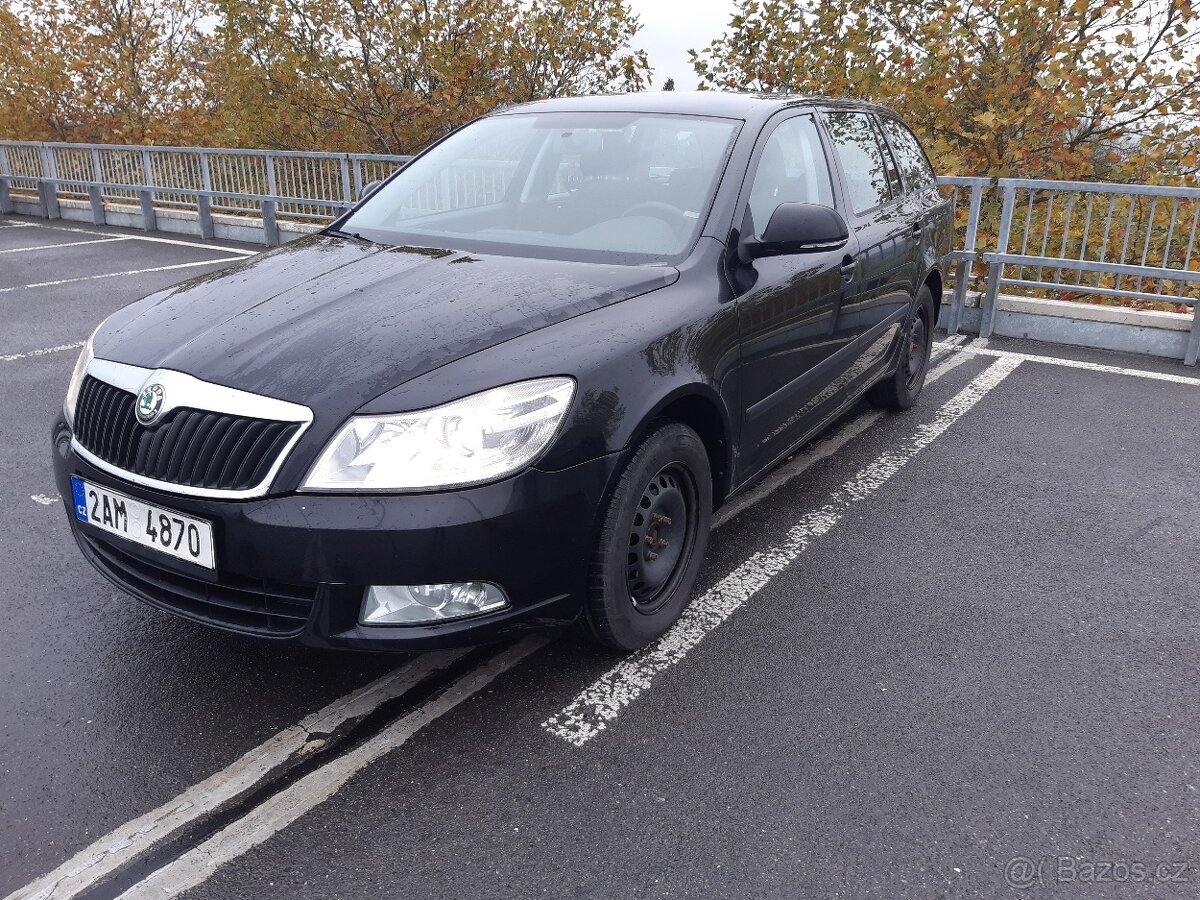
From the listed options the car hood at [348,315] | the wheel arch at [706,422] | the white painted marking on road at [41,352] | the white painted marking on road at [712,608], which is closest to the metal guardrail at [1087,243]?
the white painted marking on road at [712,608]

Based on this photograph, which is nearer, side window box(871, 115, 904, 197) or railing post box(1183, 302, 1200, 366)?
side window box(871, 115, 904, 197)

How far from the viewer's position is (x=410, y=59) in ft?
43.7

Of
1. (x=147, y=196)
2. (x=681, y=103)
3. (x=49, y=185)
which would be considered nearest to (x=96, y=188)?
(x=147, y=196)

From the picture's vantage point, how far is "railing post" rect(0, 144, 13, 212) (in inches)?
648

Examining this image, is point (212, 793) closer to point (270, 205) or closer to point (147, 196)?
point (270, 205)

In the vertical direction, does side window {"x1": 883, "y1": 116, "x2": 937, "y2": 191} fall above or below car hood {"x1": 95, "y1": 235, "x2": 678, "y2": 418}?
above

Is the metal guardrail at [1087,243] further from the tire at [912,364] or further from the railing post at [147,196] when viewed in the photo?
the railing post at [147,196]

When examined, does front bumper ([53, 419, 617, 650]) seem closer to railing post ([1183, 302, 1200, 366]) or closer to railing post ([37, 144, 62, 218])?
railing post ([1183, 302, 1200, 366])

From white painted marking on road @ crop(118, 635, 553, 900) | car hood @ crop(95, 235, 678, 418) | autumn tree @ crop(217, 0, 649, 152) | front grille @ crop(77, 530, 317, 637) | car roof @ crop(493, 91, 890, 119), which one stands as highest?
autumn tree @ crop(217, 0, 649, 152)

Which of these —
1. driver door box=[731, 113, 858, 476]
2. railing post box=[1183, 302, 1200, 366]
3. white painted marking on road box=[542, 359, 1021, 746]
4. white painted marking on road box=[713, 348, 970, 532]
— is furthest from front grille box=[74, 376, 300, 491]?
railing post box=[1183, 302, 1200, 366]

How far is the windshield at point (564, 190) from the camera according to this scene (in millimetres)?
3359

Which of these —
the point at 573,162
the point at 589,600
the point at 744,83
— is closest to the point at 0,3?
the point at 744,83

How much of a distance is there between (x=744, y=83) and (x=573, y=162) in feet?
29.9

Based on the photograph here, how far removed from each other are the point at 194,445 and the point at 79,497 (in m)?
0.61
